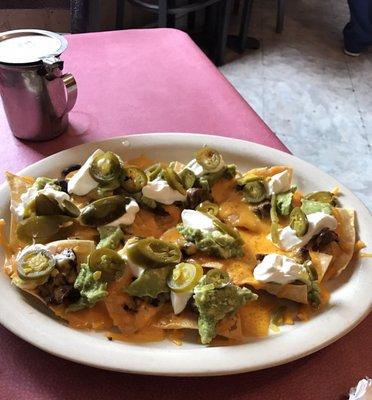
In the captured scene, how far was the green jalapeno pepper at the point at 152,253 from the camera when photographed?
87cm

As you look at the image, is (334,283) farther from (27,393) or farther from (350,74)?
(350,74)

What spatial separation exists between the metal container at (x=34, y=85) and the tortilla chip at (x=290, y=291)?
2.16 feet

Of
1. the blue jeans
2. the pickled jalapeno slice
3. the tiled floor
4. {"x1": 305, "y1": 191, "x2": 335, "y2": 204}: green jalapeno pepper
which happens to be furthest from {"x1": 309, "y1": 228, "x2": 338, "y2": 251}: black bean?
the blue jeans

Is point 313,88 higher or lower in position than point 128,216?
lower

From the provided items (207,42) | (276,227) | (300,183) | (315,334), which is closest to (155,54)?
(300,183)

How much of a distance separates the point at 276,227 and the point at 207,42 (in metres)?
2.91

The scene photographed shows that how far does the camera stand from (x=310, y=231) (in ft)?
3.20

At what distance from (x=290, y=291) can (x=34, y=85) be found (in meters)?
0.70

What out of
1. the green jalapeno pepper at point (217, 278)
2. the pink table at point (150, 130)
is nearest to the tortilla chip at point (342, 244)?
the pink table at point (150, 130)

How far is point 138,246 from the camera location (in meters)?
0.88

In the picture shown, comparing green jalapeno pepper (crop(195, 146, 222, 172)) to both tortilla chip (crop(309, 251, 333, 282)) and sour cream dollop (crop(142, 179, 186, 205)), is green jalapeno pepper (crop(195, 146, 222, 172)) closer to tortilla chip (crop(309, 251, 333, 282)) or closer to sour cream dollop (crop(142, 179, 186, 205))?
sour cream dollop (crop(142, 179, 186, 205))

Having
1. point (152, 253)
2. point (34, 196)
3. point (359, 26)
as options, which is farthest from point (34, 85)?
point (359, 26)

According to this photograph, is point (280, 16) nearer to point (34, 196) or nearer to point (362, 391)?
point (34, 196)

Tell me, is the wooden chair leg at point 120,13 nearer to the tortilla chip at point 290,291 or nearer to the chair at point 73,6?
the chair at point 73,6
